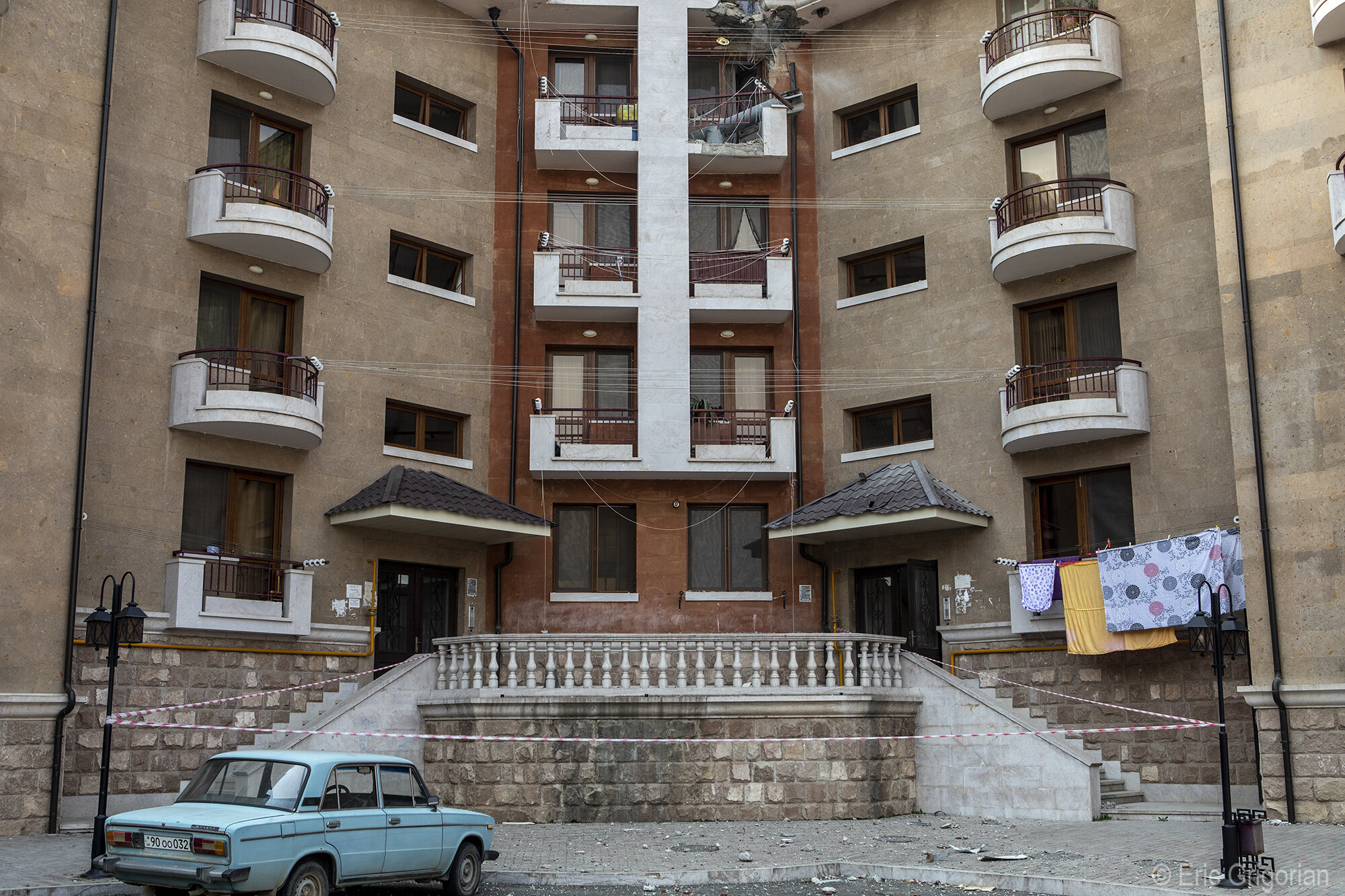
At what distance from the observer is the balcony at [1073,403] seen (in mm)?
22469

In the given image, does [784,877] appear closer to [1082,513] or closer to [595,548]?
[1082,513]

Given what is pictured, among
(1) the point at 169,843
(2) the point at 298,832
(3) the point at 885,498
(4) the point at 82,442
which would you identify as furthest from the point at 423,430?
(1) the point at 169,843

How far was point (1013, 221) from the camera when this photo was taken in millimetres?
24500

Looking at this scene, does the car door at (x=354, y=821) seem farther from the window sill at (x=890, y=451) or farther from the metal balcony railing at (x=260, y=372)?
the window sill at (x=890, y=451)

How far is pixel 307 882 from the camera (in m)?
11.8

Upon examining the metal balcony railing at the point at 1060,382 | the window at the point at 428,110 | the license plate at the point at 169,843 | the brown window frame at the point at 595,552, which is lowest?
the license plate at the point at 169,843

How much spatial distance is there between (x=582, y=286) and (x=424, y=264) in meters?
3.34

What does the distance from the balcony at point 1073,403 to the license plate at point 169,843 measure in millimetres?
16618

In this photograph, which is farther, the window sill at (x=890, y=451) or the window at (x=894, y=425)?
the window at (x=894, y=425)

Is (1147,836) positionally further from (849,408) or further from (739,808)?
(849,408)

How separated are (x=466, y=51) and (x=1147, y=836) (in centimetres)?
2077

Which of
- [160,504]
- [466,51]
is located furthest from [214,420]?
[466,51]

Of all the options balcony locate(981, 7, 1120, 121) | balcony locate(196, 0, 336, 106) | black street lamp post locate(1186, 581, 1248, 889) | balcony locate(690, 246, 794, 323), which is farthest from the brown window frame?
black street lamp post locate(1186, 581, 1248, 889)

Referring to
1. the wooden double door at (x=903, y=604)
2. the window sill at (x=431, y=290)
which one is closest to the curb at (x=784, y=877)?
the wooden double door at (x=903, y=604)
